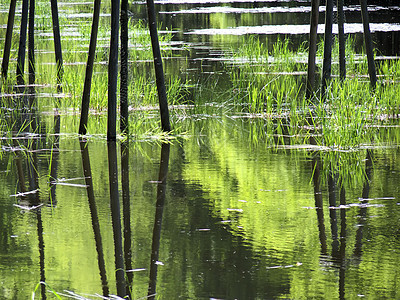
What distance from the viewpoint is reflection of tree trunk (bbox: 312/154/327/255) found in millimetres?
6596

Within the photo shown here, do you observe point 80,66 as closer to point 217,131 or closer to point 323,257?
point 217,131

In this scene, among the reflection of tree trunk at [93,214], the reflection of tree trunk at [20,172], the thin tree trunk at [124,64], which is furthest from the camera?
the thin tree trunk at [124,64]

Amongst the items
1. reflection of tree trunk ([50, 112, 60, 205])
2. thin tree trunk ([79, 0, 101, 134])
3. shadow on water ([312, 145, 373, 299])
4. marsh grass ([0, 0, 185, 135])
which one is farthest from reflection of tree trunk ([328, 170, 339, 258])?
thin tree trunk ([79, 0, 101, 134])

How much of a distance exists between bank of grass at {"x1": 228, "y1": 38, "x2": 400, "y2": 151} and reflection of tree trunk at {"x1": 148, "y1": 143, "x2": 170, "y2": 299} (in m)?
2.39

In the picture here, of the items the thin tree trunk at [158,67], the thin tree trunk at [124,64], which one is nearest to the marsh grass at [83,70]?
the thin tree trunk at [124,64]

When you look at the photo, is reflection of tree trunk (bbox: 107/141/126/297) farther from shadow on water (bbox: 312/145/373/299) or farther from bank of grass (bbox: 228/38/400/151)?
bank of grass (bbox: 228/38/400/151)

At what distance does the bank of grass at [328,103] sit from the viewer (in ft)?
35.4

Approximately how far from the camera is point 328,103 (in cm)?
1321

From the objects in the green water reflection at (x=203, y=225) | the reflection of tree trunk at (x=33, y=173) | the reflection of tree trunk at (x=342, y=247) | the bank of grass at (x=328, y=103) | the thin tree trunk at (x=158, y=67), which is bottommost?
the reflection of tree trunk at (x=342, y=247)

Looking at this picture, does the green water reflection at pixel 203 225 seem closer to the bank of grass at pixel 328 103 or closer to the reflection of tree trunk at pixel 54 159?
the reflection of tree trunk at pixel 54 159

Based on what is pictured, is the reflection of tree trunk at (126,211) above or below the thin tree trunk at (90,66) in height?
below

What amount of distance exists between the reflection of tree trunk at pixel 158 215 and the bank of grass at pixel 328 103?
7.83 feet

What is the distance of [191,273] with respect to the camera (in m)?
5.77

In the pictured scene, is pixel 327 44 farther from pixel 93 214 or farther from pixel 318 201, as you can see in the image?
pixel 93 214
